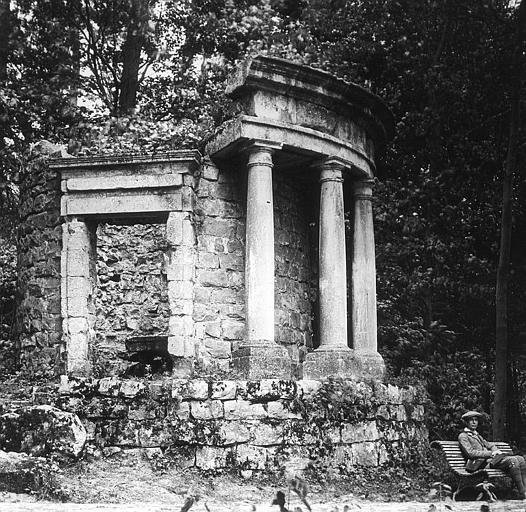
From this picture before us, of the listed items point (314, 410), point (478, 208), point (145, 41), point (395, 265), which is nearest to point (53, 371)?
point (314, 410)

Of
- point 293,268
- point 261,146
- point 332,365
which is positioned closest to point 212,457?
point 332,365

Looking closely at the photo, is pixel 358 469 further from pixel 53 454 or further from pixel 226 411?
pixel 53 454

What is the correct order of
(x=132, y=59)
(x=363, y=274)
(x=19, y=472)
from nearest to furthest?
(x=19, y=472)
(x=363, y=274)
(x=132, y=59)

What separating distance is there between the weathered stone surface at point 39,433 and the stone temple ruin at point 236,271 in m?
0.91

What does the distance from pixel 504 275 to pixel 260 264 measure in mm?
4773

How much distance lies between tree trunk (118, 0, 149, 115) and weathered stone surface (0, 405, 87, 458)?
1174 cm

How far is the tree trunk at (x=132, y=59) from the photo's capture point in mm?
19750

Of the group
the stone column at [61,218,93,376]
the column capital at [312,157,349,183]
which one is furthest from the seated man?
the stone column at [61,218,93,376]

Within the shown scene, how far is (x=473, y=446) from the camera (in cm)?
998

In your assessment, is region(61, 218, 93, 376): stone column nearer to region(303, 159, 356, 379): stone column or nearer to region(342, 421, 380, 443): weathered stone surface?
region(303, 159, 356, 379): stone column

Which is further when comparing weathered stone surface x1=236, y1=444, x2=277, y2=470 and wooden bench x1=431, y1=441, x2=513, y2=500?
weathered stone surface x1=236, y1=444, x2=277, y2=470

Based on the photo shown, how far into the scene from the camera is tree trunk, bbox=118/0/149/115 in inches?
778

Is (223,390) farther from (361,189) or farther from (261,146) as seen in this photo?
(361,189)

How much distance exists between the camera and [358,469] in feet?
35.7
